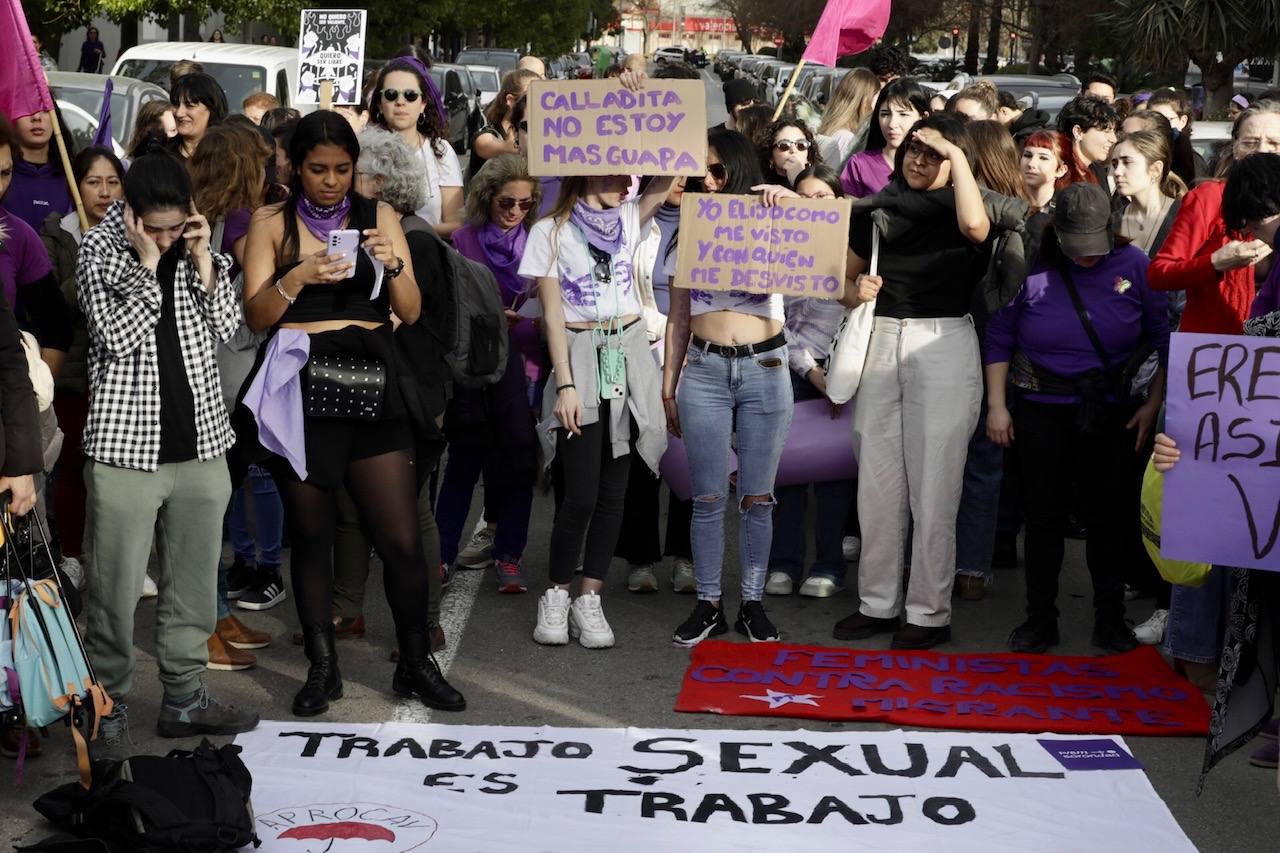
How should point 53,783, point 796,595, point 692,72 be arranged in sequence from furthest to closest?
point 692,72 < point 796,595 < point 53,783

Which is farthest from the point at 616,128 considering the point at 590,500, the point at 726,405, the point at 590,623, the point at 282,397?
the point at 590,623

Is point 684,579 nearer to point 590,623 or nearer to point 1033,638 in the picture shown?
point 590,623

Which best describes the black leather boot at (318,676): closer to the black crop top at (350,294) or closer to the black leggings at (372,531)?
the black leggings at (372,531)

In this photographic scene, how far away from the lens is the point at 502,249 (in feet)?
22.8

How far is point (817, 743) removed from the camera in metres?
5.18

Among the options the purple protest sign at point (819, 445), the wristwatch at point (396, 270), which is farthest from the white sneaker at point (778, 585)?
the wristwatch at point (396, 270)

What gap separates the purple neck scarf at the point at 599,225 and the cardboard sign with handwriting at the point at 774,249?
246 millimetres

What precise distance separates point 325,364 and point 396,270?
0.37m

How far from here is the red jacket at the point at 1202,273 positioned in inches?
219

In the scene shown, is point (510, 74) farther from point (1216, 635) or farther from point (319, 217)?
Result: point (1216, 635)

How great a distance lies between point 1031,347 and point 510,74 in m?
5.10

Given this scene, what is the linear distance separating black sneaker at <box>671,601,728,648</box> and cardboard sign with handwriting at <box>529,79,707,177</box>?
1642mm

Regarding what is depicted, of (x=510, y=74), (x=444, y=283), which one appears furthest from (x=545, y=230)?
(x=510, y=74)

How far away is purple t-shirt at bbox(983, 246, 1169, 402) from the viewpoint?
597cm
